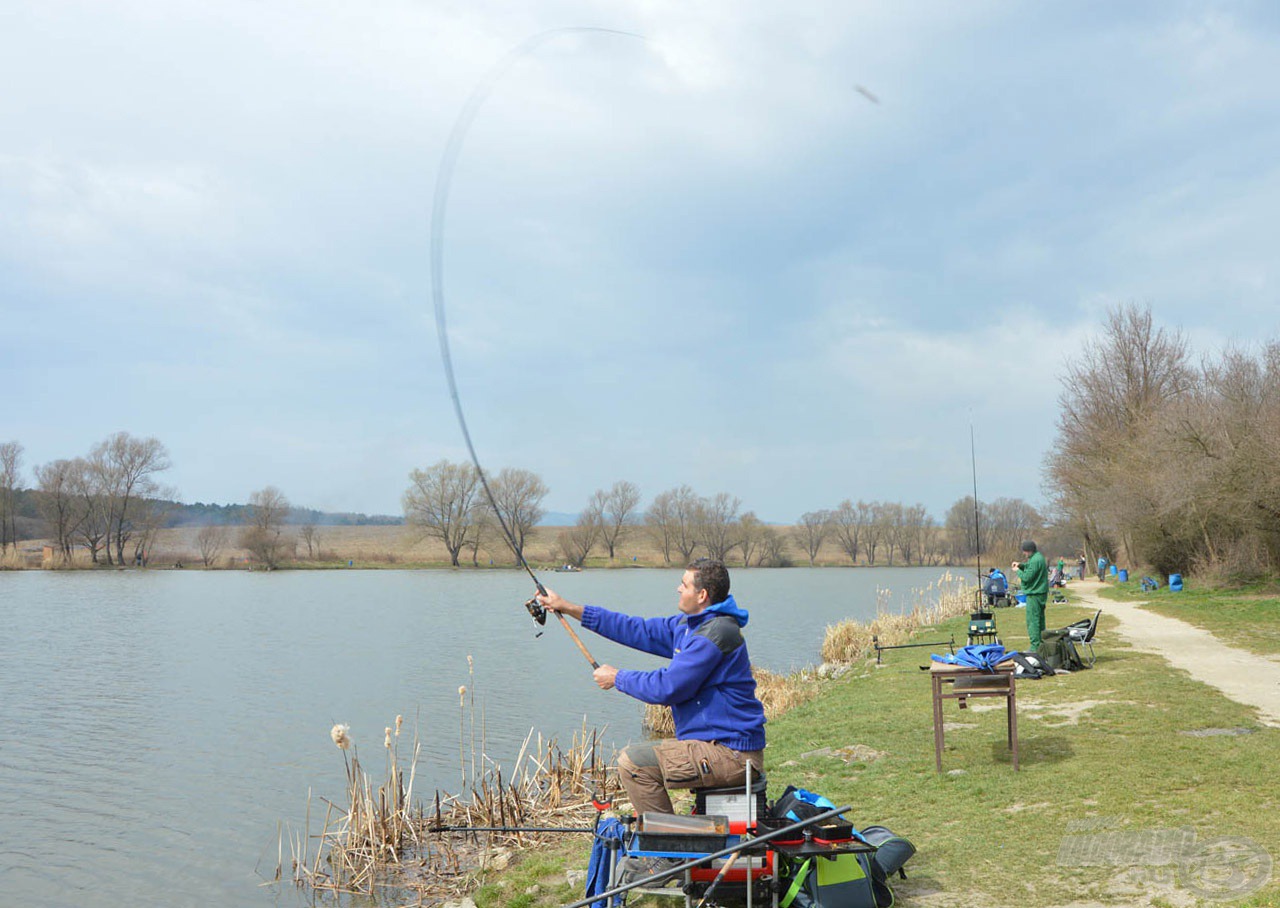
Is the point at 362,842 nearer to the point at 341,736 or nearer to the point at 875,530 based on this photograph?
the point at 341,736

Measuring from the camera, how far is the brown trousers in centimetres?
448

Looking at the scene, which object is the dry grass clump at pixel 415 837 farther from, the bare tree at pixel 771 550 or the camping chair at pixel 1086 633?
the bare tree at pixel 771 550

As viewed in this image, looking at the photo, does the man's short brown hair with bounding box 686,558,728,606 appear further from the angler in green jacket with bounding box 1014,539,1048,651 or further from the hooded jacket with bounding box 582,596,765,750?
the angler in green jacket with bounding box 1014,539,1048,651

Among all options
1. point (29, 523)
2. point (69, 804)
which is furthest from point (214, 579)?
point (69, 804)

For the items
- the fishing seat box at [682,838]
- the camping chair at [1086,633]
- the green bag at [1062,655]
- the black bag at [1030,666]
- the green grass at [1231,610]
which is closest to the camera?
the fishing seat box at [682,838]

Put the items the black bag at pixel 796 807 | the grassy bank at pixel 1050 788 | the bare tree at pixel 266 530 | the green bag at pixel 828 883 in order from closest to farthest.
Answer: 1. the green bag at pixel 828 883
2. the black bag at pixel 796 807
3. the grassy bank at pixel 1050 788
4. the bare tree at pixel 266 530

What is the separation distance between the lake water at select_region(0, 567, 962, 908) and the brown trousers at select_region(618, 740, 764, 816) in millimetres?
4229

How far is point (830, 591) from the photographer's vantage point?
45.6 metres

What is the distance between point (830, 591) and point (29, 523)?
63.8 m

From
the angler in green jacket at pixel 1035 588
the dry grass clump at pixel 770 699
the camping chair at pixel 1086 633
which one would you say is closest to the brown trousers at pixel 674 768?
the dry grass clump at pixel 770 699

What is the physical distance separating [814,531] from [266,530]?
173 feet

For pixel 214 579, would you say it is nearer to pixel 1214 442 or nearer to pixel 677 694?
pixel 1214 442

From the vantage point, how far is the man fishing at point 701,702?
4500mm

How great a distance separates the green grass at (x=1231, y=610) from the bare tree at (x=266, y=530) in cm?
5384
